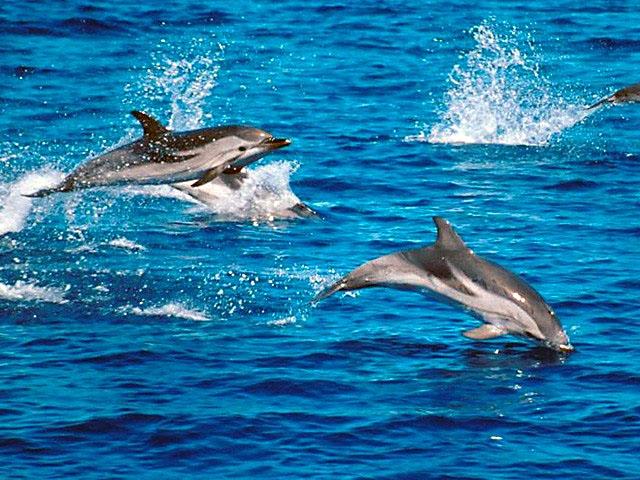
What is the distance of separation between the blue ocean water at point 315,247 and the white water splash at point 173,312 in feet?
0.11

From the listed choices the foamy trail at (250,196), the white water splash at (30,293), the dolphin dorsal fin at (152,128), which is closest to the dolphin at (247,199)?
the foamy trail at (250,196)

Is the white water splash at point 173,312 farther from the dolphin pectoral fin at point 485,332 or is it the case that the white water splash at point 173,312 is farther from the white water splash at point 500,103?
the white water splash at point 500,103

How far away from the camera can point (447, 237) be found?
14.4m

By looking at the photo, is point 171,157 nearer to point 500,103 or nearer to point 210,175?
point 210,175

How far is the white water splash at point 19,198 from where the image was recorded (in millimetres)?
18859

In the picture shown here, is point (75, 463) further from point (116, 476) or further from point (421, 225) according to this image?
point (421, 225)

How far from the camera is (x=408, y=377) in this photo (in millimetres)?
13867

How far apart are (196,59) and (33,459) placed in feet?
59.1

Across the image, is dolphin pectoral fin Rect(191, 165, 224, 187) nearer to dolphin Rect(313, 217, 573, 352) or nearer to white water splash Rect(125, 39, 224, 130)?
dolphin Rect(313, 217, 573, 352)

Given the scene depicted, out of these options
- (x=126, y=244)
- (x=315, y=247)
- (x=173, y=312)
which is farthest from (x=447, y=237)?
(x=126, y=244)

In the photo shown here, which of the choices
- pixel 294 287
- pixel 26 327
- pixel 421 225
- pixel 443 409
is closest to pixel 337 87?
pixel 421 225

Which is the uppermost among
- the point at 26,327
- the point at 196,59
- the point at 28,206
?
the point at 196,59

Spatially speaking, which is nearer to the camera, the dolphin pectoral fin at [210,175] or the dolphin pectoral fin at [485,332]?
the dolphin pectoral fin at [485,332]

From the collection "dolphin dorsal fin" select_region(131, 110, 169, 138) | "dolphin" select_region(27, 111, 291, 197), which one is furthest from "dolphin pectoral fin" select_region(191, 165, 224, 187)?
"dolphin dorsal fin" select_region(131, 110, 169, 138)
